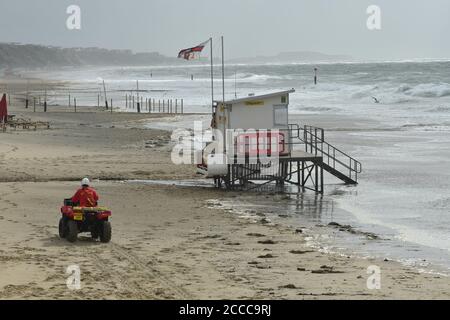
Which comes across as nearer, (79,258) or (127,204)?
(79,258)

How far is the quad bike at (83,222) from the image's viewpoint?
19.2 meters

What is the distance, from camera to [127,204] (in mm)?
26828

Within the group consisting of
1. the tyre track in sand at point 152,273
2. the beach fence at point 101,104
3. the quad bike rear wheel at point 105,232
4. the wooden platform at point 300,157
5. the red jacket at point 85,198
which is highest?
the beach fence at point 101,104

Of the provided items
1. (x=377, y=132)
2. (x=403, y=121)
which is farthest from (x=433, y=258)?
(x=403, y=121)

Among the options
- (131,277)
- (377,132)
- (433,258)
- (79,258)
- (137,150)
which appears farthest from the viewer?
(377,132)

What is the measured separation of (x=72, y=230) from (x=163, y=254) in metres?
2.07

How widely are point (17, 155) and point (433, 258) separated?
74.5 ft

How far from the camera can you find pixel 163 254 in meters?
18.9

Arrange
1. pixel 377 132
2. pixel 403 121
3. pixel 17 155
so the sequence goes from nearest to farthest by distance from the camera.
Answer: pixel 17 155 → pixel 377 132 → pixel 403 121

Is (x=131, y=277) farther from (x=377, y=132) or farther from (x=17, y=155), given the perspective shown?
(x=377, y=132)

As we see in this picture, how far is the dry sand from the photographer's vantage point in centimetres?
1529

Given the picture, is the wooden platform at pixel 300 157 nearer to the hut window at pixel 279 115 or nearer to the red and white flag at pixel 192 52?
the hut window at pixel 279 115

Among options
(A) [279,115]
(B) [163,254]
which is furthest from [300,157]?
(B) [163,254]

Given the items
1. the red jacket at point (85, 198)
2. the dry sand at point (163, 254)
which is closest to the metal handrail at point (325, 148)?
the dry sand at point (163, 254)
